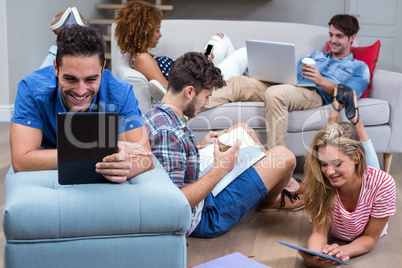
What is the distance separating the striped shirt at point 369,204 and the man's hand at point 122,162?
3.02 ft

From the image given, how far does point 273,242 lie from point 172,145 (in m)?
0.66

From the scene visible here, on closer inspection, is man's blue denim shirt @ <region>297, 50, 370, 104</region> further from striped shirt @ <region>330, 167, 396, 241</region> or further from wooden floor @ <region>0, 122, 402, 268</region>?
striped shirt @ <region>330, 167, 396, 241</region>

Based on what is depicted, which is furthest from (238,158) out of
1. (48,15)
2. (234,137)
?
(48,15)

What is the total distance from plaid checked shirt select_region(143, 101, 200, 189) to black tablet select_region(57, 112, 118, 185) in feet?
1.65

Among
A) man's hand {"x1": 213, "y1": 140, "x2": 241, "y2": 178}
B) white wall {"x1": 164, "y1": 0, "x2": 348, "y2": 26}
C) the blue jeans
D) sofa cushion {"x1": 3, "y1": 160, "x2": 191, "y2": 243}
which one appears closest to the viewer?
sofa cushion {"x1": 3, "y1": 160, "x2": 191, "y2": 243}

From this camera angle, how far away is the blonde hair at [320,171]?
A: 2.01m

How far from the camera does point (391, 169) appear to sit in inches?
132

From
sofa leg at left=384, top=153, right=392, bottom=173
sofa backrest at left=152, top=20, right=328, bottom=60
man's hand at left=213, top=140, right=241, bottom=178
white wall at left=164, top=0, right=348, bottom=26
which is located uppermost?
white wall at left=164, top=0, right=348, bottom=26

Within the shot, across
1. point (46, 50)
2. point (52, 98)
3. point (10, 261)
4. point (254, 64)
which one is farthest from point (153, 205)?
point (46, 50)

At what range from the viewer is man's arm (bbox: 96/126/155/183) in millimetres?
1430

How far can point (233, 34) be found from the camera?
3.64m

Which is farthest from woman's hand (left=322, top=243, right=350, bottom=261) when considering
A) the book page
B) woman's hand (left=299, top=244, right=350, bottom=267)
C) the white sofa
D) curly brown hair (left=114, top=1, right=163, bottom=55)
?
curly brown hair (left=114, top=1, right=163, bottom=55)

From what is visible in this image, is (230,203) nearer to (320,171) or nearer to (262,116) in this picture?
(320,171)

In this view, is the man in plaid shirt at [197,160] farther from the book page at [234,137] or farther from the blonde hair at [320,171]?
the blonde hair at [320,171]
